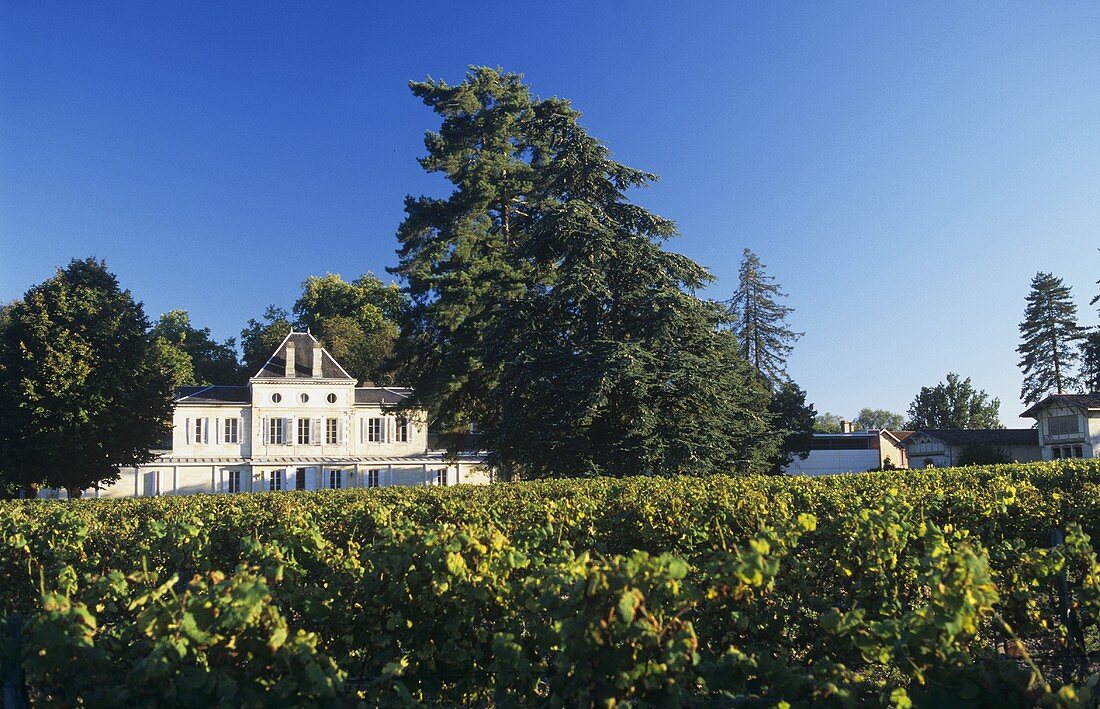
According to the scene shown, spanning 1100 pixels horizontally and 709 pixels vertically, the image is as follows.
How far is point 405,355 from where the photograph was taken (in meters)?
35.9

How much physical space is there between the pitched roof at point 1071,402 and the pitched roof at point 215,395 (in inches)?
2068

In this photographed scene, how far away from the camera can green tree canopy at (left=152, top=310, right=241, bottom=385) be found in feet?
237

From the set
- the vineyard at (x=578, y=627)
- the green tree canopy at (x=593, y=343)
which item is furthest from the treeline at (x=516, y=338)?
the vineyard at (x=578, y=627)

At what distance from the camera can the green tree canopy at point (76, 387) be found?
3122cm

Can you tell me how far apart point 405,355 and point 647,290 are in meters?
14.1

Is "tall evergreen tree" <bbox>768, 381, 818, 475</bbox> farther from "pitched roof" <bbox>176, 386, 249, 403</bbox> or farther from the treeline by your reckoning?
"pitched roof" <bbox>176, 386, 249, 403</bbox>

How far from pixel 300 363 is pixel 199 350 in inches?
1142

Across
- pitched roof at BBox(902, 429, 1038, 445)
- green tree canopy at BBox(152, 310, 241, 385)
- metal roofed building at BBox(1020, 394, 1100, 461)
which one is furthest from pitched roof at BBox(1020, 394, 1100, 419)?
green tree canopy at BBox(152, 310, 241, 385)

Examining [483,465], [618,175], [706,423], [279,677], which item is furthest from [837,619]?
[483,465]

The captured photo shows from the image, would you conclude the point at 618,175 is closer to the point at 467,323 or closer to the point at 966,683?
the point at 467,323

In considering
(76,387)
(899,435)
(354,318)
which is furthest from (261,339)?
(899,435)

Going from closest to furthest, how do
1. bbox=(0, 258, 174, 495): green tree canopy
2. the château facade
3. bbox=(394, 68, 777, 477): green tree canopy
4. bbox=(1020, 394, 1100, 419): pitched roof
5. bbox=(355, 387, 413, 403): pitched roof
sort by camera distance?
bbox=(394, 68, 777, 477): green tree canopy
bbox=(0, 258, 174, 495): green tree canopy
the château facade
bbox=(1020, 394, 1100, 419): pitched roof
bbox=(355, 387, 413, 403): pitched roof

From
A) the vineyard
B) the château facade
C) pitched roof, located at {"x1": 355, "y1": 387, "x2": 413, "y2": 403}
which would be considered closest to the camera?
the vineyard

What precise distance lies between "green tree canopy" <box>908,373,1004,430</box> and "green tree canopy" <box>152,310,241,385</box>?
7087cm
